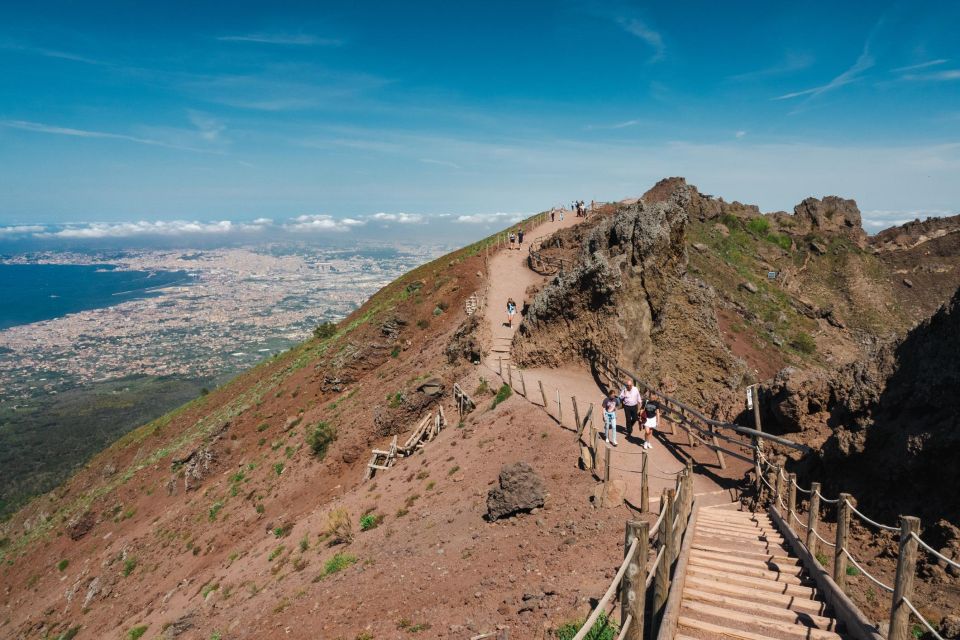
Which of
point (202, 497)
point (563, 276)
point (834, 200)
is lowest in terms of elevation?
point (202, 497)

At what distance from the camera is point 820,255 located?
4894 cm

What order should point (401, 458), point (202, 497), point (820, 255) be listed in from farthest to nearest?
point (820, 255) < point (202, 497) < point (401, 458)

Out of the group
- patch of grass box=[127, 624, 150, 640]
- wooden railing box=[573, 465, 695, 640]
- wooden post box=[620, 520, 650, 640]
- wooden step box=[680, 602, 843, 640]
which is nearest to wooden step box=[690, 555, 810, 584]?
wooden railing box=[573, 465, 695, 640]

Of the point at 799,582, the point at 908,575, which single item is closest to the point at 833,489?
the point at 799,582

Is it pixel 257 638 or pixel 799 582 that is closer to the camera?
pixel 799 582

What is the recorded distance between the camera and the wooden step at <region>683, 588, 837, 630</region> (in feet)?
19.5

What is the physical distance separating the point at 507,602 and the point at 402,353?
23.4 m

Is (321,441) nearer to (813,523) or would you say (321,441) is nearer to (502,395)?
(502,395)

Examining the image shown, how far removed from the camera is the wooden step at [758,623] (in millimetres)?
5630

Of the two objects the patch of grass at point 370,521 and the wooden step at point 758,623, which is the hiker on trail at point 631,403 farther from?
the wooden step at point 758,623

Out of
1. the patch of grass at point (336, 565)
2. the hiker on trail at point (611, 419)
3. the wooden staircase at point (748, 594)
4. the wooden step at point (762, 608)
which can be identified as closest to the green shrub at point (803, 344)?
the hiker on trail at point (611, 419)

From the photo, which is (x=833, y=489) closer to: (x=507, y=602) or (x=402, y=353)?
(x=507, y=602)

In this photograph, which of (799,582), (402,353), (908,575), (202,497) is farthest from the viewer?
(402,353)

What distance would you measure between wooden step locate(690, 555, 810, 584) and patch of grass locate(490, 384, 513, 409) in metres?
11.7
